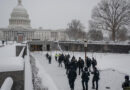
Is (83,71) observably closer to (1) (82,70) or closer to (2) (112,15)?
(1) (82,70)

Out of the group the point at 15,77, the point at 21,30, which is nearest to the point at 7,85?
the point at 15,77

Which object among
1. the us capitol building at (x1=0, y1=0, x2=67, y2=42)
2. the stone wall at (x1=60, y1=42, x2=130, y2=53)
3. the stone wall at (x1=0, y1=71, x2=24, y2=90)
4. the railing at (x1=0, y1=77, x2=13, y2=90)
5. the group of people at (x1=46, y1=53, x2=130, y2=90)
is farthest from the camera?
the us capitol building at (x1=0, y1=0, x2=67, y2=42)

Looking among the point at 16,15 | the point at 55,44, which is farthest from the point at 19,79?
the point at 16,15

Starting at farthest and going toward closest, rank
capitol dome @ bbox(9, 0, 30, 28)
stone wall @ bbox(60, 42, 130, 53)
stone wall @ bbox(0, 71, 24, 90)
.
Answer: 1. capitol dome @ bbox(9, 0, 30, 28)
2. stone wall @ bbox(60, 42, 130, 53)
3. stone wall @ bbox(0, 71, 24, 90)

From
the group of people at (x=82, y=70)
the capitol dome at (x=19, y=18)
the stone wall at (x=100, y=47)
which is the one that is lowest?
the stone wall at (x=100, y=47)

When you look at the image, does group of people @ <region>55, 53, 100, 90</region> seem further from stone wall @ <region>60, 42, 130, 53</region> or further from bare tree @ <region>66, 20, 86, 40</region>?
bare tree @ <region>66, 20, 86, 40</region>

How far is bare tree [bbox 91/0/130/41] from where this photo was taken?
3953cm

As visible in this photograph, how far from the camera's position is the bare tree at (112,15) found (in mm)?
39531

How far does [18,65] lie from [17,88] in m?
0.47

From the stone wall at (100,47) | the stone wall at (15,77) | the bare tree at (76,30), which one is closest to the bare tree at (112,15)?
the stone wall at (100,47)

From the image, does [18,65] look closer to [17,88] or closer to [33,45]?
[17,88]

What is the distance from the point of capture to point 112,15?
41094mm

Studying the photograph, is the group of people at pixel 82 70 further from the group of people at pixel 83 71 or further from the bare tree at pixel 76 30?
the bare tree at pixel 76 30

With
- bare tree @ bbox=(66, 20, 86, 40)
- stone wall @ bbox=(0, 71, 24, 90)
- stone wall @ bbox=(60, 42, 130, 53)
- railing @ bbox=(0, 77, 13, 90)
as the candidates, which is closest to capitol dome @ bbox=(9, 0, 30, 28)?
bare tree @ bbox=(66, 20, 86, 40)
